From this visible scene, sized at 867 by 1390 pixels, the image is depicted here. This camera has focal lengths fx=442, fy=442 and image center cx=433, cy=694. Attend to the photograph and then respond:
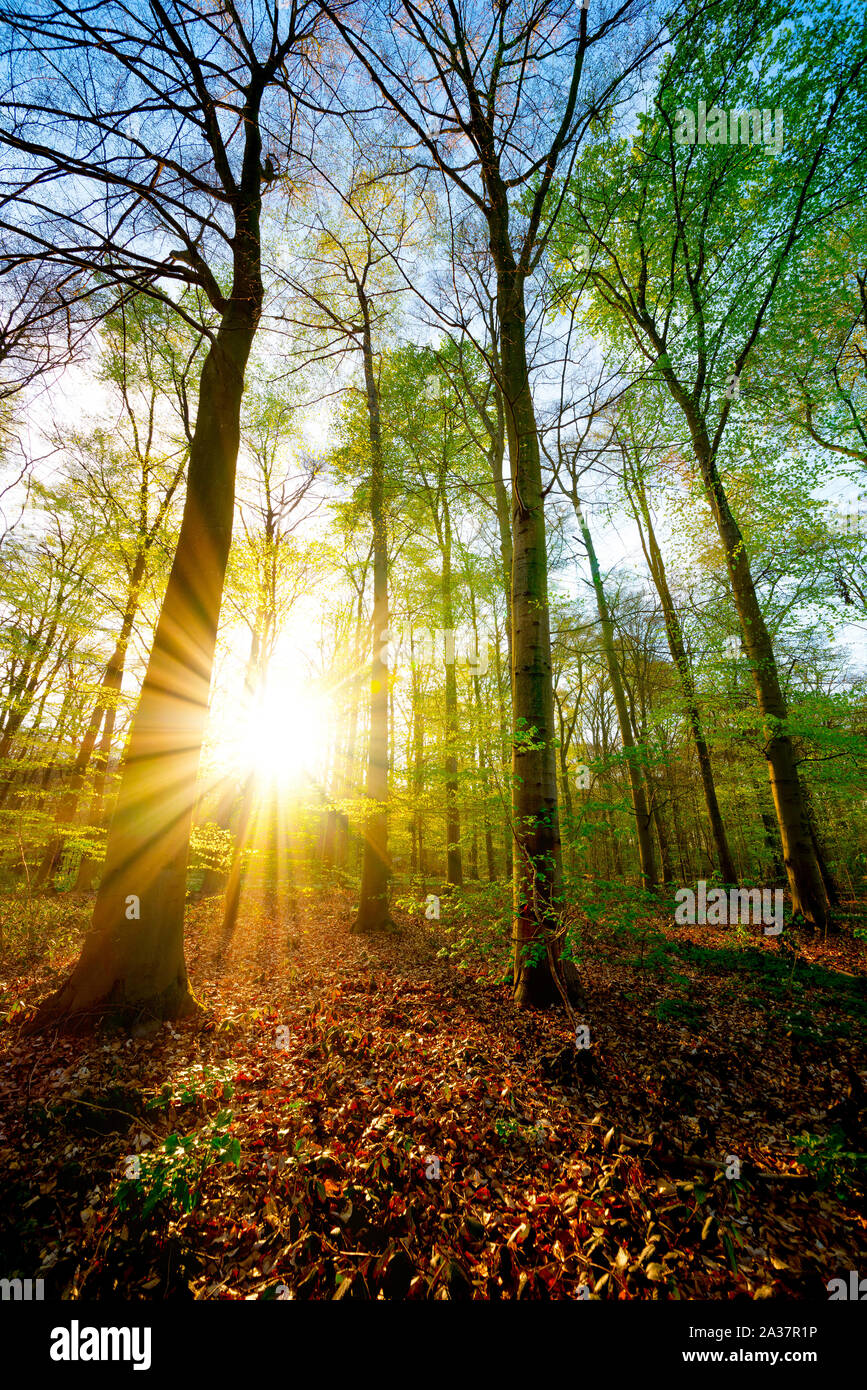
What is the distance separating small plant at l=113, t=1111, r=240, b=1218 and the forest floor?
0.6 inches

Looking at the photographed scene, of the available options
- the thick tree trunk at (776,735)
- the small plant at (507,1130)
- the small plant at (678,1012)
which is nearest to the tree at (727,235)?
the thick tree trunk at (776,735)

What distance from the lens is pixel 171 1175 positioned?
241 cm

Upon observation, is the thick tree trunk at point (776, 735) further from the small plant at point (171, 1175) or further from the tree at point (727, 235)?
the small plant at point (171, 1175)

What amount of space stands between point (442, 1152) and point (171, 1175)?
1581 millimetres

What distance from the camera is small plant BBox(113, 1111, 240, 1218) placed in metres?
2.30

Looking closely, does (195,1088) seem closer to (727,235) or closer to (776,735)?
(776,735)

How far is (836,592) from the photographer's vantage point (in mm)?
10164

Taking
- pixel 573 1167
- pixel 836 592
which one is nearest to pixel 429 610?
pixel 836 592
